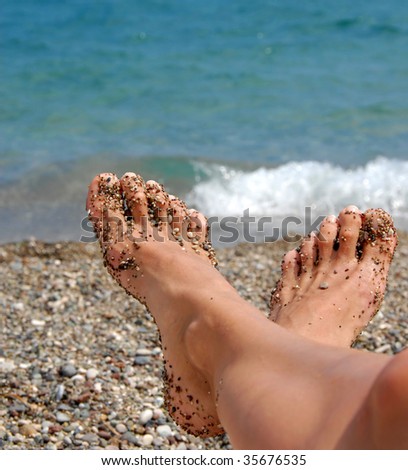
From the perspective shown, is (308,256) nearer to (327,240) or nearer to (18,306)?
(327,240)

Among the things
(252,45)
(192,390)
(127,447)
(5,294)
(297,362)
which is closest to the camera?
(297,362)

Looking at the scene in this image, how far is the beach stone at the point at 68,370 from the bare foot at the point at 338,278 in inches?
30.3

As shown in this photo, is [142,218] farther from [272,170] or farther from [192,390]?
[272,170]

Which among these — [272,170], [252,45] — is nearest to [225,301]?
[272,170]

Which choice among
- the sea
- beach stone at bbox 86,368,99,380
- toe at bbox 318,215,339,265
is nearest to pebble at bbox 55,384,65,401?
beach stone at bbox 86,368,99,380

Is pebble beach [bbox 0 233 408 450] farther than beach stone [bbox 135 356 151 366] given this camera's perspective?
No

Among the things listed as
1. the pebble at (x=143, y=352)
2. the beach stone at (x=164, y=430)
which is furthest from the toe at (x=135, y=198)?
the beach stone at (x=164, y=430)

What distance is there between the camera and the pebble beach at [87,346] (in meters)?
2.54

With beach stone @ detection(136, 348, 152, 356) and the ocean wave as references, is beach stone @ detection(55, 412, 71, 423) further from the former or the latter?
the ocean wave

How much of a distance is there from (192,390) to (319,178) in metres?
3.58

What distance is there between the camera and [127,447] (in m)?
2.48

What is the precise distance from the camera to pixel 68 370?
111 inches

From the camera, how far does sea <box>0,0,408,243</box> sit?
Answer: 5375mm

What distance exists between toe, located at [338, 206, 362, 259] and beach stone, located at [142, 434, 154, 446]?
96cm
